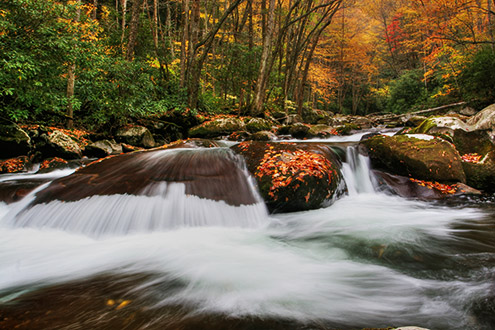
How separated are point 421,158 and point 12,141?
10495 millimetres

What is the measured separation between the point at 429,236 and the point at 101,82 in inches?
389

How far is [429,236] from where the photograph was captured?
142 inches

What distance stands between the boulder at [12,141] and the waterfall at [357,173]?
885 cm

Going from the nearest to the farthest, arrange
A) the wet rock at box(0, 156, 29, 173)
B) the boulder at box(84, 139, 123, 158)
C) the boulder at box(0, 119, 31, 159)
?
1. the wet rock at box(0, 156, 29, 173)
2. the boulder at box(0, 119, 31, 159)
3. the boulder at box(84, 139, 123, 158)

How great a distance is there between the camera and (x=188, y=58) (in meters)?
12.9

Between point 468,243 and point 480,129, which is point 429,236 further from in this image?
point 480,129

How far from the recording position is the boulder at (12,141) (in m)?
6.83

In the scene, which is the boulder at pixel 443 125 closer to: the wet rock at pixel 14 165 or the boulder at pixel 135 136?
the boulder at pixel 135 136

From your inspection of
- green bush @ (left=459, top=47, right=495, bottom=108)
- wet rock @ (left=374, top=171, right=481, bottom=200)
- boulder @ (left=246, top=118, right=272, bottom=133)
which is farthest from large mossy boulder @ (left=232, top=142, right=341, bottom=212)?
green bush @ (left=459, top=47, right=495, bottom=108)

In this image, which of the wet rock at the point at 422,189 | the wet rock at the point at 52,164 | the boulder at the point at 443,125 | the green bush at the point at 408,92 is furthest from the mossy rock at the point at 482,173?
the green bush at the point at 408,92

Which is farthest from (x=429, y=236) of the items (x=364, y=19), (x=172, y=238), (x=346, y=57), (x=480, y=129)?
(x=364, y=19)

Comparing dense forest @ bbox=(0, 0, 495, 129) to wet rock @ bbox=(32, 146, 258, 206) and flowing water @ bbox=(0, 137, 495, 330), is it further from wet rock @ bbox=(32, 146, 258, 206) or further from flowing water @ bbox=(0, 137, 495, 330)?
flowing water @ bbox=(0, 137, 495, 330)

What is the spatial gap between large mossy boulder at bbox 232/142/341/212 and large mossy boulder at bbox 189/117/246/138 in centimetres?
614

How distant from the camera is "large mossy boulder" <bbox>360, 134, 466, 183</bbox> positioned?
5.56 m
